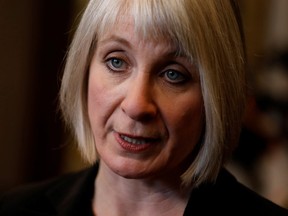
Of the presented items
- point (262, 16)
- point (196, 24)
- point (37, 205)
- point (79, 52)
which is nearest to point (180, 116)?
point (196, 24)

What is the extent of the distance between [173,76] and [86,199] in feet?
1.70

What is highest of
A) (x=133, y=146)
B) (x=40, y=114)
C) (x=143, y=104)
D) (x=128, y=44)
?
(x=128, y=44)

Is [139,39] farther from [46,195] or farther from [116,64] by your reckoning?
[46,195]

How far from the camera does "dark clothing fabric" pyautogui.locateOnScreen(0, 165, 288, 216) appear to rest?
66.2 inches

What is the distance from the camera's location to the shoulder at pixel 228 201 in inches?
65.9

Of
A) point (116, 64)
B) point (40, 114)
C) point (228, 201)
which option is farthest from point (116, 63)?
point (40, 114)

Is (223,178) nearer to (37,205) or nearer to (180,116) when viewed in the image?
(180,116)

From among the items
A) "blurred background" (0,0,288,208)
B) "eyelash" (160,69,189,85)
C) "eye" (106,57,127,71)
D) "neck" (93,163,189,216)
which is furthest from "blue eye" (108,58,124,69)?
"blurred background" (0,0,288,208)

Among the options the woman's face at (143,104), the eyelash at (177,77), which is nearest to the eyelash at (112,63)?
the woman's face at (143,104)

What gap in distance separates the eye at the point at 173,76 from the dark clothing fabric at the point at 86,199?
1.09ft

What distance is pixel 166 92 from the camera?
1.54 meters

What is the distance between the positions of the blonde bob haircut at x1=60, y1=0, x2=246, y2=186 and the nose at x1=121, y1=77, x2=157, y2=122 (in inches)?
4.7

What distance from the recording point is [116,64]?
1570 mm

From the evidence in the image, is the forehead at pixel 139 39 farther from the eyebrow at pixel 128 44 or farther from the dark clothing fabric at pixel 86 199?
Result: the dark clothing fabric at pixel 86 199
